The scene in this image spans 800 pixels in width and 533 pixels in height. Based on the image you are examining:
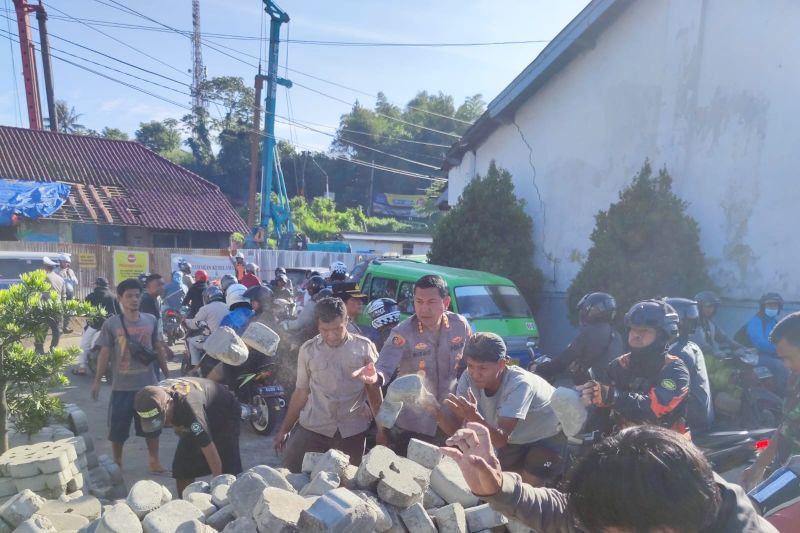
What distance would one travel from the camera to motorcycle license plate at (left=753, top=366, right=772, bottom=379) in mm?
6207

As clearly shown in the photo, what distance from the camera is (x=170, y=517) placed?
3.21 meters

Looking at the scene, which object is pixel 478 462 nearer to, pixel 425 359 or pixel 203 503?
pixel 203 503

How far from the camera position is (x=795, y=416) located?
3277 millimetres

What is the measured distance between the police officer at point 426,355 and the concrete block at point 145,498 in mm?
1478

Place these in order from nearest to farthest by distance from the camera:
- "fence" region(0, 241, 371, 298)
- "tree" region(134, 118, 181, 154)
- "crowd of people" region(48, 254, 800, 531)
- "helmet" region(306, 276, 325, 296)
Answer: "crowd of people" region(48, 254, 800, 531)
"helmet" region(306, 276, 325, 296)
"fence" region(0, 241, 371, 298)
"tree" region(134, 118, 181, 154)

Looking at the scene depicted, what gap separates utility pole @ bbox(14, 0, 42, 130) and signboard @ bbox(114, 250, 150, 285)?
29.1 feet

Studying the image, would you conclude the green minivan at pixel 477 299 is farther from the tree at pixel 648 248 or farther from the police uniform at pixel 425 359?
the police uniform at pixel 425 359

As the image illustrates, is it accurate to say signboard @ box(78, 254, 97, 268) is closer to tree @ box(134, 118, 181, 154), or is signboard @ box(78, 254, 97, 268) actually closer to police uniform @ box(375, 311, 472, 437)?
police uniform @ box(375, 311, 472, 437)

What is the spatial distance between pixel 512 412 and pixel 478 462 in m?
1.23

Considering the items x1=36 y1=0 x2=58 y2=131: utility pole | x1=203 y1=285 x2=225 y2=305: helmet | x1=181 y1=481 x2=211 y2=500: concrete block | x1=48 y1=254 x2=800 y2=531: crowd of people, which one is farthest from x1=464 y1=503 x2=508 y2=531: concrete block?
x1=36 y1=0 x2=58 y2=131: utility pole

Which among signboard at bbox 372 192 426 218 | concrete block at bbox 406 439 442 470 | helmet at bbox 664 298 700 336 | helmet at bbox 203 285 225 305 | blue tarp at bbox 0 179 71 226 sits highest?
signboard at bbox 372 192 426 218

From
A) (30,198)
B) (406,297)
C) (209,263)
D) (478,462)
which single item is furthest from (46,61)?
(478,462)

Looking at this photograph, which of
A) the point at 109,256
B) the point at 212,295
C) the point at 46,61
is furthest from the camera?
the point at 46,61

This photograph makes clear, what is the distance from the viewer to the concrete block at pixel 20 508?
3541 mm
